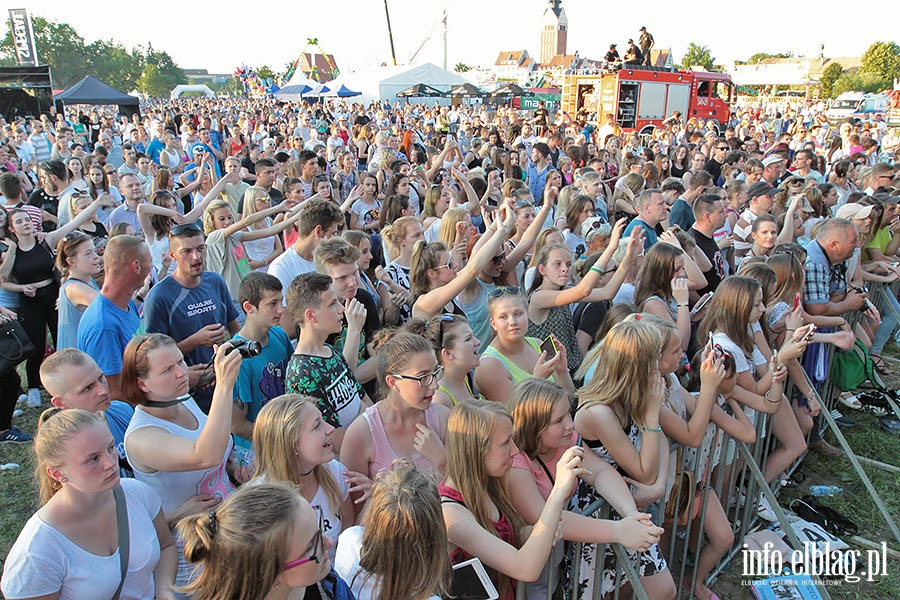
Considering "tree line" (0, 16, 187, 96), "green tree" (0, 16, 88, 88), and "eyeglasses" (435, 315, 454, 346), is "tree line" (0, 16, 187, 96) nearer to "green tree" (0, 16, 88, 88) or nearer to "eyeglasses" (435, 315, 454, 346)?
"green tree" (0, 16, 88, 88)

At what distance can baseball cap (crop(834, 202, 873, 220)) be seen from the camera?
5.89 metres

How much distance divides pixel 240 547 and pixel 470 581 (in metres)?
0.81

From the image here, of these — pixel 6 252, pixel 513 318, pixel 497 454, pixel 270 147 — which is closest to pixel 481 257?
pixel 513 318

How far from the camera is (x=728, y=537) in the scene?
334 cm

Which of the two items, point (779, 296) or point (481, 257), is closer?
point (481, 257)

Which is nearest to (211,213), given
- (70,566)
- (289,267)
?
(289,267)

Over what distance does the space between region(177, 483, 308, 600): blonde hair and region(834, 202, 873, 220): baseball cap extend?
6.05 meters

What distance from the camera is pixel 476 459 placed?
2264 millimetres

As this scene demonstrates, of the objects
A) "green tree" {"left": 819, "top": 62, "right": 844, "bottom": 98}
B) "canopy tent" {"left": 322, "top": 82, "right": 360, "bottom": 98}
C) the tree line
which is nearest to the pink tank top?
"canopy tent" {"left": 322, "top": 82, "right": 360, "bottom": 98}

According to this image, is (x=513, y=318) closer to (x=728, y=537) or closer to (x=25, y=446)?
(x=728, y=537)

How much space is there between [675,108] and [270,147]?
16868 millimetres

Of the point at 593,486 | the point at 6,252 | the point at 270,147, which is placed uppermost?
the point at 270,147

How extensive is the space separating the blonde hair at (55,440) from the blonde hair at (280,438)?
1.82 ft

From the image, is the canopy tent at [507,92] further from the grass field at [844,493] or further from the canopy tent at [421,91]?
the grass field at [844,493]
